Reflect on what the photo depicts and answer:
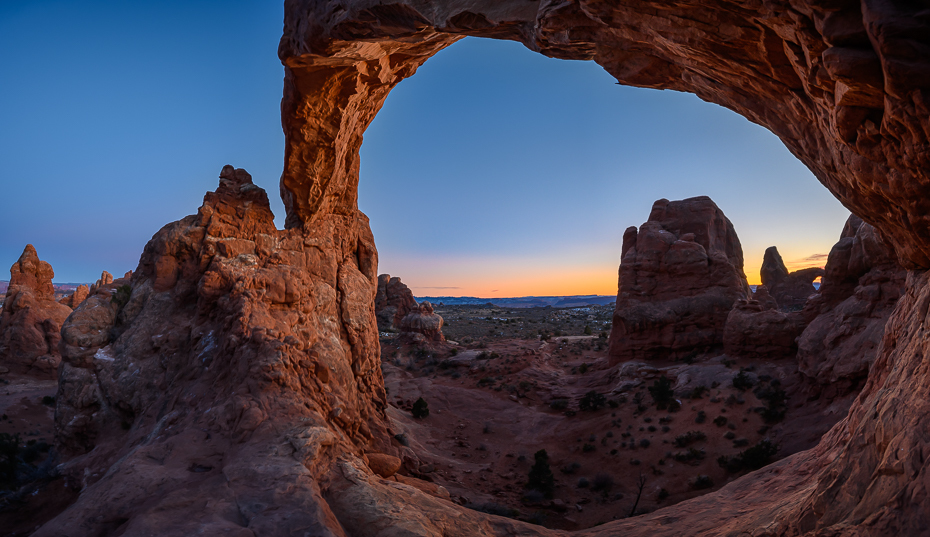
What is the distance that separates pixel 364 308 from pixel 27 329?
91.7ft

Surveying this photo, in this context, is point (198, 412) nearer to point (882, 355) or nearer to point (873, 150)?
point (873, 150)

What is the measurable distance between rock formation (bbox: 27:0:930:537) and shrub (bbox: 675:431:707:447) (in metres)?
7.39

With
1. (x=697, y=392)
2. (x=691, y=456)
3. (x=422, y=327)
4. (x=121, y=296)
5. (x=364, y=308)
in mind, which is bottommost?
(x=691, y=456)

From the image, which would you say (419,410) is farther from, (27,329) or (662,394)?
(27,329)

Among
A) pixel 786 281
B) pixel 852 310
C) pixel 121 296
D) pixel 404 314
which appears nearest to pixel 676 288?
pixel 852 310

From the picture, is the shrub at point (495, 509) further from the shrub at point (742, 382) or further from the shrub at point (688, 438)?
the shrub at point (742, 382)

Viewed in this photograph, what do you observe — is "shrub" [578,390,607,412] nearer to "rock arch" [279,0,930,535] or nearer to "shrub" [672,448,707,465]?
"shrub" [672,448,707,465]

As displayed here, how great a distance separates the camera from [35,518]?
7.64 meters

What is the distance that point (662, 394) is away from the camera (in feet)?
68.4

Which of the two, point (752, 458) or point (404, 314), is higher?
point (404, 314)

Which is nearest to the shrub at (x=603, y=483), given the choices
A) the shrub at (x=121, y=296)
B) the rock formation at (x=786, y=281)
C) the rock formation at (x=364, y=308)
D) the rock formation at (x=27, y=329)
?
the rock formation at (x=364, y=308)

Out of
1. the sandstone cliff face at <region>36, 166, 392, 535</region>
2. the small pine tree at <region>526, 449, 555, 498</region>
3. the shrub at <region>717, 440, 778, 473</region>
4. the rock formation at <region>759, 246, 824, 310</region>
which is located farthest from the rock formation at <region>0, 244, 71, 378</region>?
the rock formation at <region>759, 246, 824, 310</region>

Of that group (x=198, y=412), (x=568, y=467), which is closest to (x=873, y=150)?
(x=198, y=412)

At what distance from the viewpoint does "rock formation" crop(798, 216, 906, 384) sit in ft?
49.6
